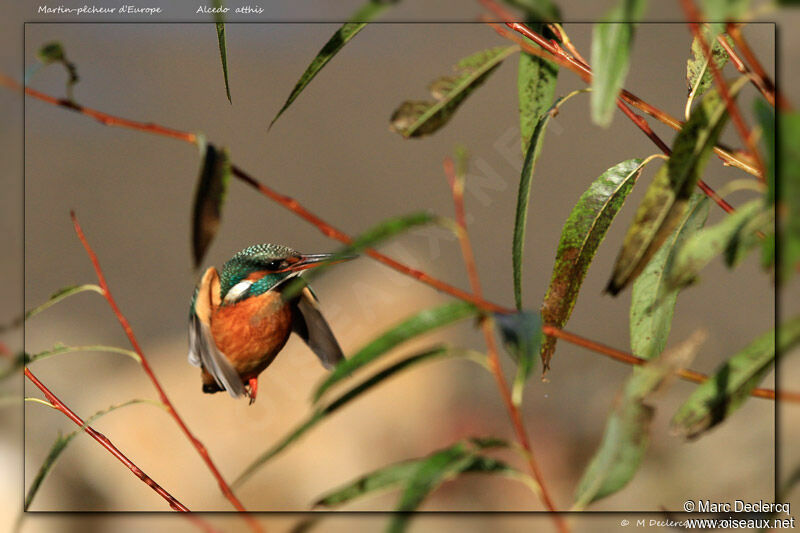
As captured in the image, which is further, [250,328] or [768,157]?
[250,328]

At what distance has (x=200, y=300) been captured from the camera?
0.64m

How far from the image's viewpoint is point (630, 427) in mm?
344

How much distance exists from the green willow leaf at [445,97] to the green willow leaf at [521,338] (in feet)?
0.54

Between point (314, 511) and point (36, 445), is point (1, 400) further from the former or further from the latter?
point (36, 445)

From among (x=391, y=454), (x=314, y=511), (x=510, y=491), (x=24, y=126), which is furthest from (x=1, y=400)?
(x=510, y=491)

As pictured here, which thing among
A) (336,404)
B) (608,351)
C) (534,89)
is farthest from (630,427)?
(534,89)

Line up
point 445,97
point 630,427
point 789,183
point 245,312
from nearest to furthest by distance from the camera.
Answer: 1. point 789,183
2. point 630,427
3. point 445,97
4. point 245,312

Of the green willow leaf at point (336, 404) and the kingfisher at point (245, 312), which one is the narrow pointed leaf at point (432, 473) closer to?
the green willow leaf at point (336, 404)

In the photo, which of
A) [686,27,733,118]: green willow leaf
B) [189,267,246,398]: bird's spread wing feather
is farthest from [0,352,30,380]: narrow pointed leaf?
[686,27,733,118]: green willow leaf

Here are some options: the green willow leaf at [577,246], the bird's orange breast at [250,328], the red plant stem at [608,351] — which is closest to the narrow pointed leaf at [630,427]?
the red plant stem at [608,351]

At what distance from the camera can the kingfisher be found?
2.06 feet

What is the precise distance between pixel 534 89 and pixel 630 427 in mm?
258

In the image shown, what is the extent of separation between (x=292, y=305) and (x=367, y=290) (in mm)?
693

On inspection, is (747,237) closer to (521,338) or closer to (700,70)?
(521,338)
